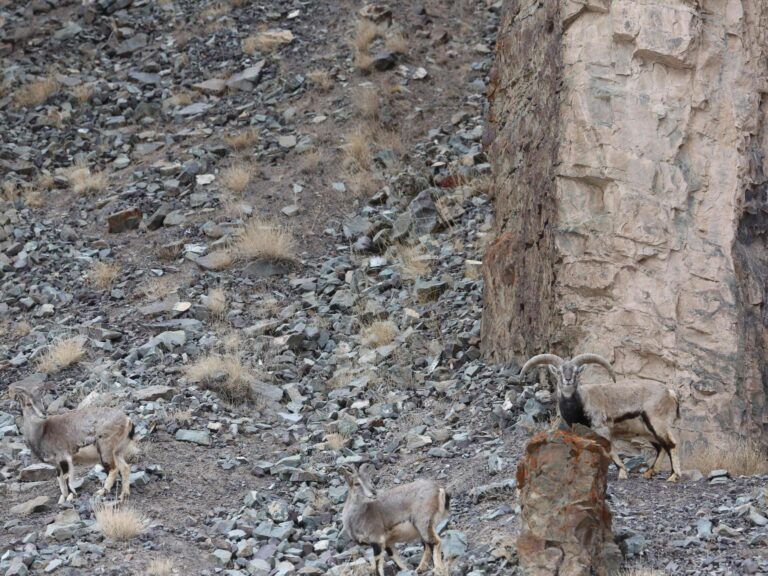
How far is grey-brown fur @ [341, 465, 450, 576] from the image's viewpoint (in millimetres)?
8406

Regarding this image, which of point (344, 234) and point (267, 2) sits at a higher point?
point (267, 2)

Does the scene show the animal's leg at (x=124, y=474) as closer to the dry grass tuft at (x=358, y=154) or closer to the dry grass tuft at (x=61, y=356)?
the dry grass tuft at (x=61, y=356)

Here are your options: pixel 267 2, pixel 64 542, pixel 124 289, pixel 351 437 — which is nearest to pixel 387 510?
pixel 64 542

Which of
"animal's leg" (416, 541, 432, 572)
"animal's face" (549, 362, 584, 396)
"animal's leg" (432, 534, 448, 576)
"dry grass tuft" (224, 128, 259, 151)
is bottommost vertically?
"dry grass tuft" (224, 128, 259, 151)

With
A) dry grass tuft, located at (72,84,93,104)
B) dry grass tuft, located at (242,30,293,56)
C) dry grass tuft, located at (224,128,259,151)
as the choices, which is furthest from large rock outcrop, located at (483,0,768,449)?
dry grass tuft, located at (72,84,93,104)

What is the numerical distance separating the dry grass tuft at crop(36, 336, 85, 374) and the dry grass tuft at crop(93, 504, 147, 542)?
483 centimetres

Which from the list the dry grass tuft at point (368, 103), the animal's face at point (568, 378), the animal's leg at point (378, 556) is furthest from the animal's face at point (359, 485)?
the dry grass tuft at point (368, 103)

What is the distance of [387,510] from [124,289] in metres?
9.11

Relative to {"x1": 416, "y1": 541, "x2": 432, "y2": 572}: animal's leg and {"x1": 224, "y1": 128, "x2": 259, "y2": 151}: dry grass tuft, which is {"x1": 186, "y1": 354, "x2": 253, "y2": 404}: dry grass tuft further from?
{"x1": 224, "y1": 128, "x2": 259, "y2": 151}: dry grass tuft

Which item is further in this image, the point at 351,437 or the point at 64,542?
the point at 351,437

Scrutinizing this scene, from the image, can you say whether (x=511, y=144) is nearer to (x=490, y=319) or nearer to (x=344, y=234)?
(x=490, y=319)

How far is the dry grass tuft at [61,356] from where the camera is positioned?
1427 centimetres

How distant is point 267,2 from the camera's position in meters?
23.8

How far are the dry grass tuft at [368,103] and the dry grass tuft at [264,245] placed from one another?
3.60 meters
